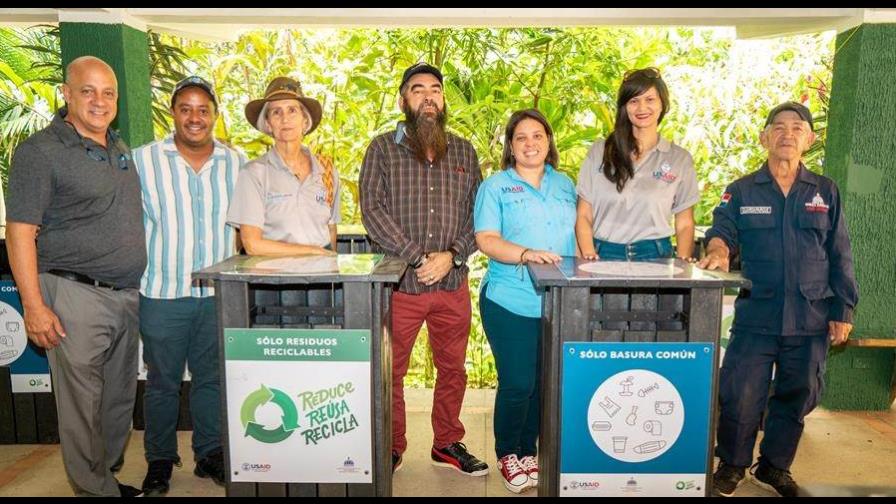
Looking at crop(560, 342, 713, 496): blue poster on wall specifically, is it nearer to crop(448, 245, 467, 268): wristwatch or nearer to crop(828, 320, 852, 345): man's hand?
crop(448, 245, 467, 268): wristwatch

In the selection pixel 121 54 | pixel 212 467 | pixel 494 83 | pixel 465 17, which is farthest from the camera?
pixel 494 83

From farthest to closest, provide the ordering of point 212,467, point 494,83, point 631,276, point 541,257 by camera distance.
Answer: point 494,83, point 212,467, point 541,257, point 631,276

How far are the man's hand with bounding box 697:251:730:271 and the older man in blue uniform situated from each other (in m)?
0.02

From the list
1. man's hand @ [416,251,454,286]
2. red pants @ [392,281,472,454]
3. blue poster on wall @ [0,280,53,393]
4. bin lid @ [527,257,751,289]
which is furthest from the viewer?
blue poster on wall @ [0,280,53,393]

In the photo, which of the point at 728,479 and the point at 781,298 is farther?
the point at 728,479

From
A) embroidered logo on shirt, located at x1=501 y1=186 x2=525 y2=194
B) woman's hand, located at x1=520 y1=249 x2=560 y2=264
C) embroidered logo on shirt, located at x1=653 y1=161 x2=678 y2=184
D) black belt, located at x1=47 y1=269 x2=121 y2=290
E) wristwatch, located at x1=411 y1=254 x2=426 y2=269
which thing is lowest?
black belt, located at x1=47 y1=269 x2=121 y2=290

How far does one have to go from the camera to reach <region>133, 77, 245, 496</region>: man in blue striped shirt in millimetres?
2969

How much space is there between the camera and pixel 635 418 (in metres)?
2.20

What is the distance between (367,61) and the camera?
16.6 feet

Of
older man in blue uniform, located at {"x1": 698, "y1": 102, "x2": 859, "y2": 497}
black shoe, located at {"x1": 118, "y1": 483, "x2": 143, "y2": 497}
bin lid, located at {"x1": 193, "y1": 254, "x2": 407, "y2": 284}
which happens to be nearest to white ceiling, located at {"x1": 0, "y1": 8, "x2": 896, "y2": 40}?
older man in blue uniform, located at {"x1": 698, "y1": 102, "x2": 859, "y2": 497}

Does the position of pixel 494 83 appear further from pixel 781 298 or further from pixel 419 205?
pixel 781 298

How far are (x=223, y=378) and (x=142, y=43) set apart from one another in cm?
249

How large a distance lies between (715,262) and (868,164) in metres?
1.92

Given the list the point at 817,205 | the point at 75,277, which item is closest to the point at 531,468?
the point at 817,205
